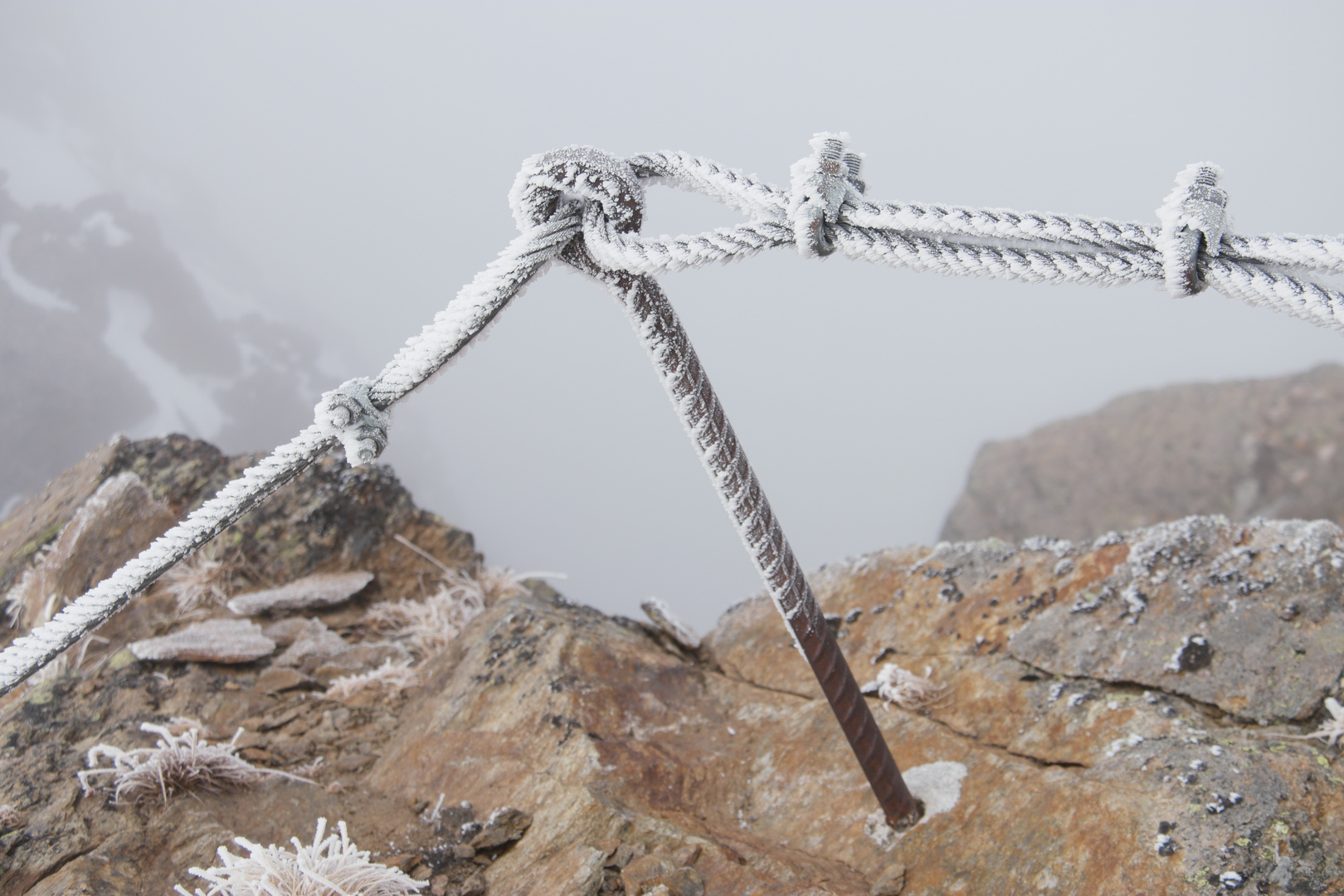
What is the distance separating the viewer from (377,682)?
121 inches

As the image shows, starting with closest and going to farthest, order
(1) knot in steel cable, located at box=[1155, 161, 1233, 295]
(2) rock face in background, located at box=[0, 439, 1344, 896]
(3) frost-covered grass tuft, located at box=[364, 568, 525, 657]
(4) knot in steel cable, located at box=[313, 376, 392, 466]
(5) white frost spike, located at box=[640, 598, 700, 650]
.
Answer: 1. (1) knot in steel cable, located at box=[1155, 161, 1233, 295]
2. (4) knot in steel cable, located at box=[313, 376, 392, 466]
3. (2) rock face in background, located at box=[0, 439, 1344, 896]
4. (5) white frost spike, located at box=[640, 598, 700, 650]
5. (3) frost-covered grass tuft, located at box=[364, 568, 525, 657]

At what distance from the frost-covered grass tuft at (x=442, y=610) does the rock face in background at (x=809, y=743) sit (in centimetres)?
31

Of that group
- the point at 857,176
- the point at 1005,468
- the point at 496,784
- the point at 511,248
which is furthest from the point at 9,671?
the point at 1005,468

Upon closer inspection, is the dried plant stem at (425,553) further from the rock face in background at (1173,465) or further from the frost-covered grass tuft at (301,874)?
the rock face in background at (1173,465)

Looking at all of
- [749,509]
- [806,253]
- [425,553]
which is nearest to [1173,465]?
[425,553]

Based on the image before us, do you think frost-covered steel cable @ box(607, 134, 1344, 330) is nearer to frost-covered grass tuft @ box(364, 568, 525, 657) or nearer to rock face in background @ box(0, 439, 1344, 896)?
rock face in background @ box(0, 439, 1344, 896)

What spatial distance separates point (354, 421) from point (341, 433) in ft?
0.12

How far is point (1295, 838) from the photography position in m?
1.70

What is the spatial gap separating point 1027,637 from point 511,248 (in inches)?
83.4

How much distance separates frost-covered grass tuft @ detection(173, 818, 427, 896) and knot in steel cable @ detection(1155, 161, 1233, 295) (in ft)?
6.30

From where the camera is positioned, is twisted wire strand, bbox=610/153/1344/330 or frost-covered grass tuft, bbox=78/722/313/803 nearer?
twisted wire strand, bbox=610/153/1344/330

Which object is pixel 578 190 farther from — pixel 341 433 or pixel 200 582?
pixel 200 582

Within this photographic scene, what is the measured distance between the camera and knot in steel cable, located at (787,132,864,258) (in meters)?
1.40

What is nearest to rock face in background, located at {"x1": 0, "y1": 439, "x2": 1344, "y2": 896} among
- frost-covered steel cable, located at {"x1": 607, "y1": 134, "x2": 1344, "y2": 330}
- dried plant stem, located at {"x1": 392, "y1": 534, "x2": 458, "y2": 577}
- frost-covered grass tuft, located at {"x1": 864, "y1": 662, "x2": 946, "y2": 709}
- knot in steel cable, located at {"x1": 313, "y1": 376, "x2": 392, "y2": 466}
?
frost-covered grass tuft, located at {"x1": 864, "y1": 662, "x2": 946, "y2": 709}
